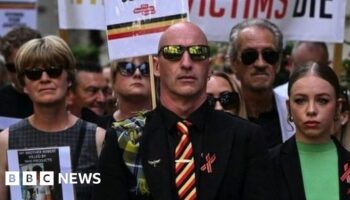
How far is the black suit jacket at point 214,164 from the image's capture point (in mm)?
3938

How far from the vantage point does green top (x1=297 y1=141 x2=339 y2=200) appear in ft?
14.0

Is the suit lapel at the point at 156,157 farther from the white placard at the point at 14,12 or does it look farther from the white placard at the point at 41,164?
the white placard at the point at 14,12

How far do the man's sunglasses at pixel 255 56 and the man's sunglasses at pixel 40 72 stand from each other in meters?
1.30

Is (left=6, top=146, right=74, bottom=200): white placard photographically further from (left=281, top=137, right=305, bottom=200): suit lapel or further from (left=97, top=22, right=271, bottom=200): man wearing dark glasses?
(left=281, top=137, right=305, bottom=200): suit lapel

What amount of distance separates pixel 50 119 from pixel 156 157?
1.13 m

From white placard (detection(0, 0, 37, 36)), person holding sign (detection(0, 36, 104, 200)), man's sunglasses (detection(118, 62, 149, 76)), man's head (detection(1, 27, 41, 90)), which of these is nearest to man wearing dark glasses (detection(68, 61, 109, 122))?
man's head (detection(1, 27, 41, 90))

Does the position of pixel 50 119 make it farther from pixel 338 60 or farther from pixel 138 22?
pixel 338 60

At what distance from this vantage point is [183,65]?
4055mm

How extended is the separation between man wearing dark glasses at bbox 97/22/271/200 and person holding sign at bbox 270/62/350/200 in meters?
0.27

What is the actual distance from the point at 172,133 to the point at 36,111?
120 cm

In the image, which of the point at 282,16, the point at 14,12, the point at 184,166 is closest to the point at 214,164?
the point at 184,166

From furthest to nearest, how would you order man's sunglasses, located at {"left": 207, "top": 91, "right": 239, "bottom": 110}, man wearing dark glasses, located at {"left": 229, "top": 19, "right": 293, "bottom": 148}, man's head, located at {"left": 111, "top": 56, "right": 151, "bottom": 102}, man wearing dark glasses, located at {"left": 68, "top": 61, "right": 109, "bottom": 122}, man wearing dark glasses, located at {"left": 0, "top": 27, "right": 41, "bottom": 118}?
man wearing dark glasses, located at {"left": 68, "top": 61, "right": 109, "bottom": 122} → man wearing dark glasses, located at {"left": 0, "top": 27, "right": 41, "bottom": 118} → man's head, located at {"left": 111, "top": 56, "right": 151, "bottom": 102} → man wearing dark glasses, located at {"left": 229, "top": 19, "right": 293, "bottom": 148} → man's sunglasses, located at {"left": 207, "top": 91, "right": 239, "bottom": 110}

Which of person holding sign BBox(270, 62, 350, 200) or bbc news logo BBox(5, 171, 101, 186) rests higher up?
person holding sign BBox(270, 62, 350, 200)

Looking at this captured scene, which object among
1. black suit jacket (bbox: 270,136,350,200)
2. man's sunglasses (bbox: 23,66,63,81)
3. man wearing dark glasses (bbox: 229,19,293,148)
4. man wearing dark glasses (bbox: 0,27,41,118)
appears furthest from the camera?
man wearing dark glasses (bbox: 0,27,41,118)
